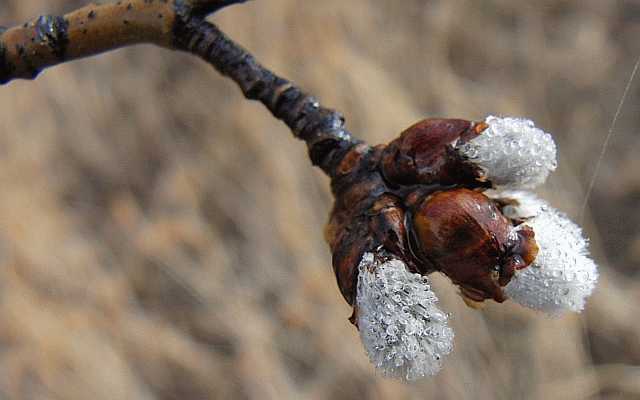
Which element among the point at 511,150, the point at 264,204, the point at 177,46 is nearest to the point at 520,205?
the point at 511,150

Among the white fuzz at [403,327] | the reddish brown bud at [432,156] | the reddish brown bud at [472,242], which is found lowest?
the white fuzz at [403,327]

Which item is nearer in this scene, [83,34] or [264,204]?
[83,34]

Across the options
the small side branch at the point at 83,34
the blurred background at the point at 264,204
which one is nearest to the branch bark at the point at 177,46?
the small side branch at the point at 83,34

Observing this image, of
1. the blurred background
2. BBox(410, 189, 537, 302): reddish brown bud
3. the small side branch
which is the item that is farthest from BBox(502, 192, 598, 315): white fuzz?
the blurred background

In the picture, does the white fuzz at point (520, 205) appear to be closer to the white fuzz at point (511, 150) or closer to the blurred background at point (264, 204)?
the white fuzz at point (511, 150)

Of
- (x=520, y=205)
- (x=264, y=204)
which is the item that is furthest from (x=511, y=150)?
(x=264, y=204)

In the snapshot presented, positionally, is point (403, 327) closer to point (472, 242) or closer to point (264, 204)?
point (472, 242)

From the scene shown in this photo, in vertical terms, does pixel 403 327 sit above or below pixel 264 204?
below
